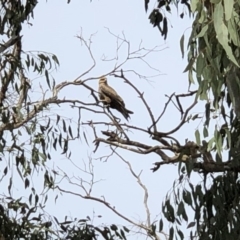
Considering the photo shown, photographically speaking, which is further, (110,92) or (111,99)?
(110,92)

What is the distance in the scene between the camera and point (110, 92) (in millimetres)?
6691

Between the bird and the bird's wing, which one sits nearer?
the bird

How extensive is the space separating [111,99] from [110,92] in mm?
172

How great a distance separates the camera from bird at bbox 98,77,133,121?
6238 mm

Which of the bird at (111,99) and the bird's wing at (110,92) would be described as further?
the bird's wing at (110,92)

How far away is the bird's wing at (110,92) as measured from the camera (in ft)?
21.4

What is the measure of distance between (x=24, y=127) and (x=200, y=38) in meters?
2.83

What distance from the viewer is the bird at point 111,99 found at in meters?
6.24

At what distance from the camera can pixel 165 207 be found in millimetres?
4457

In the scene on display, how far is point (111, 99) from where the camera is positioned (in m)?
6.53

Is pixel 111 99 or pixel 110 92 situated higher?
pixel 110 92

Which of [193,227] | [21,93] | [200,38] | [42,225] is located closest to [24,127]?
[21,93]

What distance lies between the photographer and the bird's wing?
6.52 meters

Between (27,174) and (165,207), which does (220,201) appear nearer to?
(165,207)
